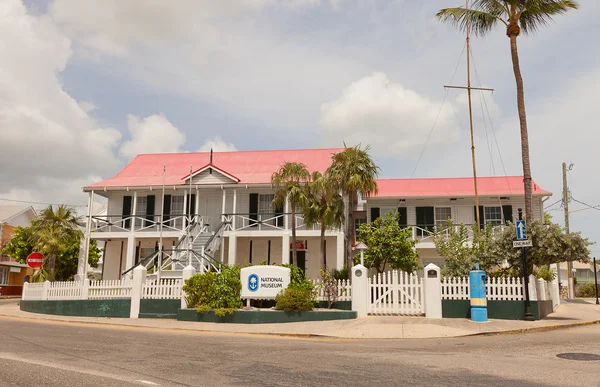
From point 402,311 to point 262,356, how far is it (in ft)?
25.9

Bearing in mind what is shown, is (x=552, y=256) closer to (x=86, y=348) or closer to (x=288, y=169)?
(x=288, y=169)

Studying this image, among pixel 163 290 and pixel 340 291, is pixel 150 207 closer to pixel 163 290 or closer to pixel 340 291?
pixel 163 290

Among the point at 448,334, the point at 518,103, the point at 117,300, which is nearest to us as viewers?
the point at 448,334

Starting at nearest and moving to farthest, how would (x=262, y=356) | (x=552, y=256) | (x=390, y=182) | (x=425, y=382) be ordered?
(x=425, y=382), (x=262, y=356), (x=552, y=256), (x=390, y=182)

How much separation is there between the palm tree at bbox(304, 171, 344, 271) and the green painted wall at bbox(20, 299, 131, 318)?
7758 mm

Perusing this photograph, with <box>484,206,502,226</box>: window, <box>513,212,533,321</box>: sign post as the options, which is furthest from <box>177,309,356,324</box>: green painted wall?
<box>484,206,502,226</box>: window

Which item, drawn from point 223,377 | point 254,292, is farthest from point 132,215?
point 223,377

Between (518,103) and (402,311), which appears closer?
(402,311)

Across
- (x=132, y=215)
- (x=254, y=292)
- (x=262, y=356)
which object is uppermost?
(x=132, y=215)

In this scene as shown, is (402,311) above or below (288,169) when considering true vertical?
below

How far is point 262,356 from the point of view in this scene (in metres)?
9.12

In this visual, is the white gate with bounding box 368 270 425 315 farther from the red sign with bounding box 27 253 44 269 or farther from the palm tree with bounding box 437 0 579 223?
the red sign with bounding box 27 253 44 269

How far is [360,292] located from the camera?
16.1 meters

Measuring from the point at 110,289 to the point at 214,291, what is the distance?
4712 mm
